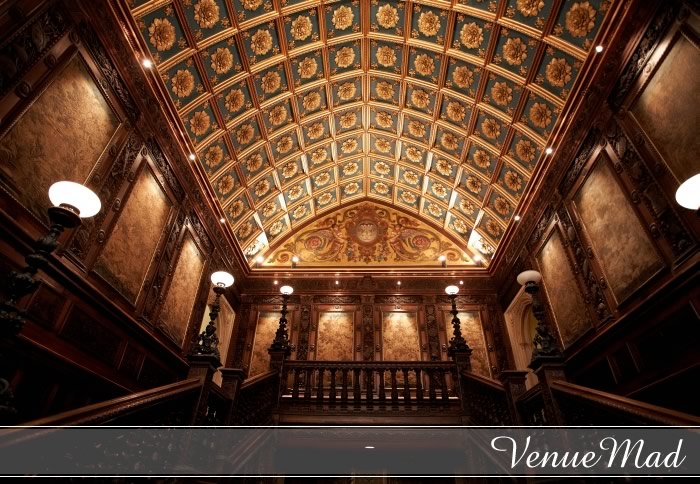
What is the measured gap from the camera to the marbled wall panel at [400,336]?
428 inches

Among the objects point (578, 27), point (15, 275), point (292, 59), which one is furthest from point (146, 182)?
point (578, 27)

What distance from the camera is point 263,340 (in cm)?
1135

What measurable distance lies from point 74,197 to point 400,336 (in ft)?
31.0

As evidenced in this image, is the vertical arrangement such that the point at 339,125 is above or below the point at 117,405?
above

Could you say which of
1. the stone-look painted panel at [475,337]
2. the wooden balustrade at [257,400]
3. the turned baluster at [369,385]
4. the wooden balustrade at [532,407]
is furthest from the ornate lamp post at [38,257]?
the stone-look painted panel at [475,337]

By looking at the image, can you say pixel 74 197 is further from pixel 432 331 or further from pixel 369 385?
pixel 432 331

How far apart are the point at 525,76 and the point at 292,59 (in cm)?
499

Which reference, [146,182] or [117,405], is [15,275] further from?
[146,182]

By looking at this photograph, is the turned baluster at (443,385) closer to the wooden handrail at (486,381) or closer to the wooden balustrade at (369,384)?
the wooden balustrade at (369,384)

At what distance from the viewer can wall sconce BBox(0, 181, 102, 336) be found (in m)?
2.50

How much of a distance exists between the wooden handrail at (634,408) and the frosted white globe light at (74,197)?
4466 mm

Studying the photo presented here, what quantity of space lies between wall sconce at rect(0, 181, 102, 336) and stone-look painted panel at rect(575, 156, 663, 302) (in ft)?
22.4

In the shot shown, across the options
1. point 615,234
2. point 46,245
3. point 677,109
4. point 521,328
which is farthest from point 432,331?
point 46,245

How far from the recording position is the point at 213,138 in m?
8.64
